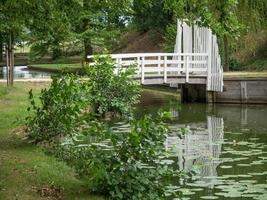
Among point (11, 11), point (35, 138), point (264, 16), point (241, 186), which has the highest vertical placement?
point (264, 16)

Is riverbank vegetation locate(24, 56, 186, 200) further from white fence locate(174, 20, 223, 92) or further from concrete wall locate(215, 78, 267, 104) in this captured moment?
white fence locate(174, 20, 223, 92)

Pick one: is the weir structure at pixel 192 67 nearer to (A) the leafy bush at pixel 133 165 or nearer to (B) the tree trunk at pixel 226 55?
(B) the tree trunk at pixel 226 55

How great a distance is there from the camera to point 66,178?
9.66m

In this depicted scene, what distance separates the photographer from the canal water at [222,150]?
1135cm

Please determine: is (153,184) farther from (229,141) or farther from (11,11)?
(229,141)

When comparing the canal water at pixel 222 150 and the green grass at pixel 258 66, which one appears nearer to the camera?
the canal water at pixel 222 150

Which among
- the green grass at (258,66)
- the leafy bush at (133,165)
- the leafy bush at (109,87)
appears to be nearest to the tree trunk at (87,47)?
the green grass at (258,66)

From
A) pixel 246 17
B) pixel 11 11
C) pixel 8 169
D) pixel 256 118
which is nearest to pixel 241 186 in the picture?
pixel 8 169

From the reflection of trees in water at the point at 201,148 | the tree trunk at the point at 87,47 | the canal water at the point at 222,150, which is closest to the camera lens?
the canal water at the point at 222,150

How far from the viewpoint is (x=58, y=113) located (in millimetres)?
11461

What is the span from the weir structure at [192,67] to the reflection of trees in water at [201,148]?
27.5 feet

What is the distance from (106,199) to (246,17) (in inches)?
1066

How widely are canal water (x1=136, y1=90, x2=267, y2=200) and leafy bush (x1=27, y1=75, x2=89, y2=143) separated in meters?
1.88

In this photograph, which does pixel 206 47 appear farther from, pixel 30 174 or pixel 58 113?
pixel 30 174
